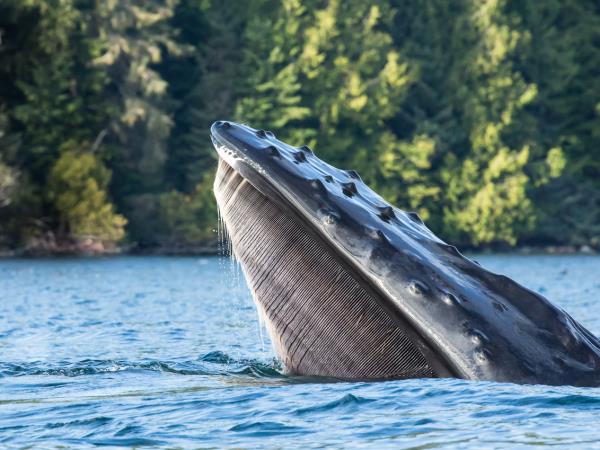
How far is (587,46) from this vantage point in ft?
227

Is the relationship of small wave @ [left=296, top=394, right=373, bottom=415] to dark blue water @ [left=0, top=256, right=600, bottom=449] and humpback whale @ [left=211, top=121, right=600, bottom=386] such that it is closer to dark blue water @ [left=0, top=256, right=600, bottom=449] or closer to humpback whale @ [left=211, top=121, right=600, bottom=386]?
dark blue water @ [left=0, top=256, right=600, bottom=449]

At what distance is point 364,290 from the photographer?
7.34 meters

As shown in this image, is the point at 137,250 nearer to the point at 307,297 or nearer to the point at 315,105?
the point at 315,105

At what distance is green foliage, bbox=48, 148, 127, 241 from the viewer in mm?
54000

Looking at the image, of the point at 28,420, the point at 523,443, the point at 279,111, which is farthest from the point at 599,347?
the point at 279,111

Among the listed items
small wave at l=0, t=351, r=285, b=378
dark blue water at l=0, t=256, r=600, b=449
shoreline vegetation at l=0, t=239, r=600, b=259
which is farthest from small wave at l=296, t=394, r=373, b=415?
shoreline vegetation at l=0, t=239, r=600, b=259

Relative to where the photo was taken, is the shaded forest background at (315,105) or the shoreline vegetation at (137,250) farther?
the shaded forest background at (315,105)

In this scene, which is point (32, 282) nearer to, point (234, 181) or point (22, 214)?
point (22, 214)

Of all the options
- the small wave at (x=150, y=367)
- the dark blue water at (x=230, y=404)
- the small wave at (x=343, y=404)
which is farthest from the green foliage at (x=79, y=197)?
the small wave at (x=343, y=404)

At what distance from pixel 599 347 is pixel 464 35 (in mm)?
60130

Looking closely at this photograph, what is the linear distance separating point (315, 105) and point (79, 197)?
14.8 meters

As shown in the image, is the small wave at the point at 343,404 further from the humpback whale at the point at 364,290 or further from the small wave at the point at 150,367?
the small wave at the point at 150,367

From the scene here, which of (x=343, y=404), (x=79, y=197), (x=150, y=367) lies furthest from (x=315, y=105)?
(x=343, y=404)

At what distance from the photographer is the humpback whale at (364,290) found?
6.73 meters
